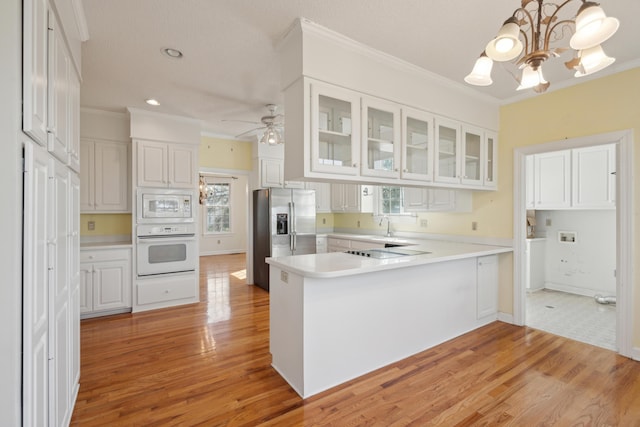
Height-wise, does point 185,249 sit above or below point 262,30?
below

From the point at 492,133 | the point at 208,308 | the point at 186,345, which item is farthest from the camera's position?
the point at 208,308

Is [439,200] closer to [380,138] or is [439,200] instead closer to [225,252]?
[380,138]

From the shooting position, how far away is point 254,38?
232cm

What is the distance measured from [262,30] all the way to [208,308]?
11.4 ft

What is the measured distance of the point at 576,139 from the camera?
3051 millimetres

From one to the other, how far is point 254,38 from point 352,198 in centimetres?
352

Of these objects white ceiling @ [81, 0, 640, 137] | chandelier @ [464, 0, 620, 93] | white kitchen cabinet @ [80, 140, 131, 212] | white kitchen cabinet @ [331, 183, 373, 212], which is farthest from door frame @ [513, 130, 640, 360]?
white kitchen cabinet @ [80, 140, 131, 212]

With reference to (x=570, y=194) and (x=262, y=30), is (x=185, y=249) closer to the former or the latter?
(x=262, y=30)

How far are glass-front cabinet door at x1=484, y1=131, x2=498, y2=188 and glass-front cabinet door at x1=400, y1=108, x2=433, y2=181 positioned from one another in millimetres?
1062

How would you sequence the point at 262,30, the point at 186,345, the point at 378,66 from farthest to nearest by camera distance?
the point at 186,345 → the point at 378,66 → the point at 262,30

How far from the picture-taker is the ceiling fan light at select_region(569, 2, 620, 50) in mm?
1257

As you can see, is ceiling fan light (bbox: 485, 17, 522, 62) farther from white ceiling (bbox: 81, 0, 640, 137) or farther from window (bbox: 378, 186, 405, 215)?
window (bbox: 378, 186, 405, 215)

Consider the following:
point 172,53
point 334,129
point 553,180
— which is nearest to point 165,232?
point 172,53

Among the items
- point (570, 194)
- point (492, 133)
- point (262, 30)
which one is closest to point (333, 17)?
point (262, 30)
